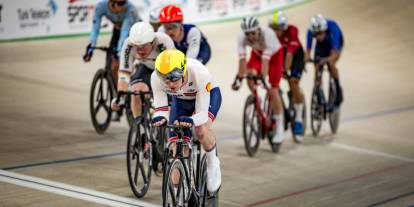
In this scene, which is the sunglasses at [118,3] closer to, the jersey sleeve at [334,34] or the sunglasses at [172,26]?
the sunglasses at [172,26]

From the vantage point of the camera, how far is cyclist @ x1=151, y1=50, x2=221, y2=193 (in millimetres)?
5426

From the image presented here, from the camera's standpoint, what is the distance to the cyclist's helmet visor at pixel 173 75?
17.7ft

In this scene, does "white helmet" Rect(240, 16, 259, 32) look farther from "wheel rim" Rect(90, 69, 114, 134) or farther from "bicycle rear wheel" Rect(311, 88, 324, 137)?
"bicycle rear wheel" Rect(311, 88, 324, 137)

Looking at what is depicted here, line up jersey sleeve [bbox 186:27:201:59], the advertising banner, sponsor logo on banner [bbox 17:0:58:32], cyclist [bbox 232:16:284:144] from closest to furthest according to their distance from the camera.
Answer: jersey sleeve [bbox 186:27:201:59] < cyclist [bbox 232:16:284:144] < the advertising banner < sponsor logo on banner [bbox 17:0:58:32]

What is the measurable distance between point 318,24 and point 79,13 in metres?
5.11

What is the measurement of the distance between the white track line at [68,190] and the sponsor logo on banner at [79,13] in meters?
6.97

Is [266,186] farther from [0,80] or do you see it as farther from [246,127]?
[0,80]

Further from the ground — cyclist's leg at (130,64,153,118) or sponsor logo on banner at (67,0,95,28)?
sponsor logo on banner at (67,0,95,28)

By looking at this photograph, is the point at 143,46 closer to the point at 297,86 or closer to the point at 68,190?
the point at 68,190

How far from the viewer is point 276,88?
359 inches

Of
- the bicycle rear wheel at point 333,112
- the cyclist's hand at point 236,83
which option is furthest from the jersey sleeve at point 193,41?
the bicycle rear wheel at point 333,112

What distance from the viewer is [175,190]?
558 cm

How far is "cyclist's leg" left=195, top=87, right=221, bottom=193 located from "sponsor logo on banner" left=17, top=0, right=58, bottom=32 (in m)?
7.48

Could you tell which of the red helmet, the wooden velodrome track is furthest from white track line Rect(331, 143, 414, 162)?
the red helmet
